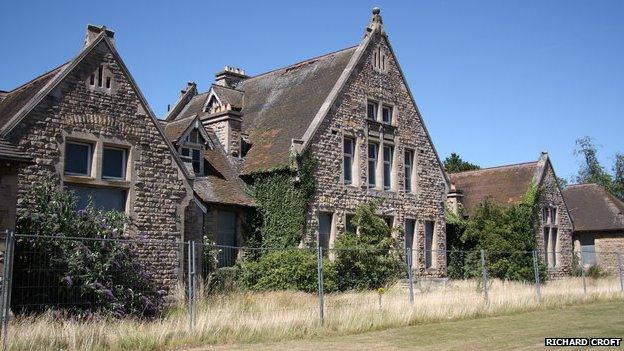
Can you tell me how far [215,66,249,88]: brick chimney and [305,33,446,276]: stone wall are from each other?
876 centimetres

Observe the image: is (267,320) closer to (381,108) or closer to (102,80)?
(102,80)

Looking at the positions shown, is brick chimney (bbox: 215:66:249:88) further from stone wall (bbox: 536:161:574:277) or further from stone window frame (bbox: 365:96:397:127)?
stone wall (bbox: 536:161:574:277)

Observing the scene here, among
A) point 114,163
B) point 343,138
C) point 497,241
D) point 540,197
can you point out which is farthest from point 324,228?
point 540,197

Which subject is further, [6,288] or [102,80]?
[102,80]

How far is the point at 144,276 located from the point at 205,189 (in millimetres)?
6027

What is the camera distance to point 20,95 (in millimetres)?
20266

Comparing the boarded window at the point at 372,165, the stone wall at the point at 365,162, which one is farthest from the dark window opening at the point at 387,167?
the boarded window at the point at 372,165

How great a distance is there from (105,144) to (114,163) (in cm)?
64

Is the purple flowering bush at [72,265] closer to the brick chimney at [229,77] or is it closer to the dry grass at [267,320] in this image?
the dry grass at [267,320]

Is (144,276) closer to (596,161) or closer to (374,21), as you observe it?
(374,21)

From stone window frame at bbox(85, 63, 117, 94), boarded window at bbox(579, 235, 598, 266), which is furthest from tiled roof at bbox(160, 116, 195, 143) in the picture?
boarded window at bbox(579, 235, 598, 266)

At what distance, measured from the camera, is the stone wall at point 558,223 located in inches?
1394

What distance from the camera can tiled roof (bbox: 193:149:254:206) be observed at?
23.2m

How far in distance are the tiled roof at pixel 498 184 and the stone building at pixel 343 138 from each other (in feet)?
18.4
